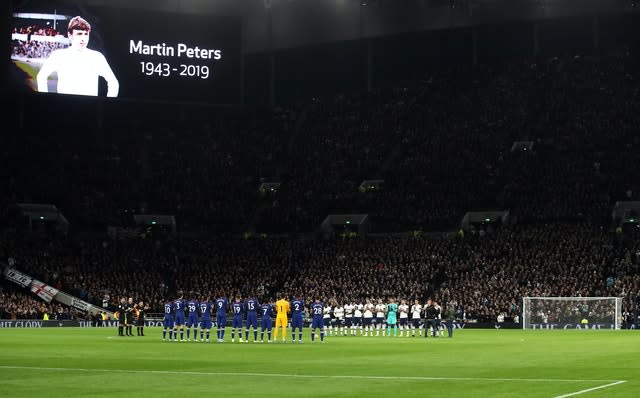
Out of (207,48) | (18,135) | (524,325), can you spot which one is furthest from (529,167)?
(18,135)

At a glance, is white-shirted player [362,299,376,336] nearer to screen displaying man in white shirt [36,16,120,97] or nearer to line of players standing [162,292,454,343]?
line of players standing [162,292,454,343]

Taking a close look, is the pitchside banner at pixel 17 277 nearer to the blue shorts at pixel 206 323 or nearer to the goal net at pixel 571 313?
the blue shorts at pixel 206 323

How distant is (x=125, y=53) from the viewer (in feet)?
247

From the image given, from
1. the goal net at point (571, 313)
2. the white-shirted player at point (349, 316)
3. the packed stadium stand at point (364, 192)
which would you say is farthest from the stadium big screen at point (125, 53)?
the goal net at point (571, 313)

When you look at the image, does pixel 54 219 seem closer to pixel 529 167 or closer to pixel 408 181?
pixel 408 181

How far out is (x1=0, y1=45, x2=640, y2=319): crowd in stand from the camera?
7175 centimetres

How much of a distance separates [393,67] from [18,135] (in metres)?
32.0

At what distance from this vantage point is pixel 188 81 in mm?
76562

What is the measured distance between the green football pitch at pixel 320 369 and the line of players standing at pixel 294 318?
1792 mm

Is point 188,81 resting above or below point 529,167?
above

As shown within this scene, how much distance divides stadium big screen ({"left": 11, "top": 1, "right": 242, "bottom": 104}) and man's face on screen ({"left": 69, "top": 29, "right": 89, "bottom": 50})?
0.07m

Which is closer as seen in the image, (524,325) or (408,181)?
(524,325)

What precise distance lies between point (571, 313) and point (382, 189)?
2297 cm

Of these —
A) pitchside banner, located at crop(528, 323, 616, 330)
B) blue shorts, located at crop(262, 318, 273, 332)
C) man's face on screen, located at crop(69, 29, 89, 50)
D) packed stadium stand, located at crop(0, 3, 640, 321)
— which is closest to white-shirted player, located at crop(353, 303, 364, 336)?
packed stadium stand, located at crop(0, 3, 640, 321)
